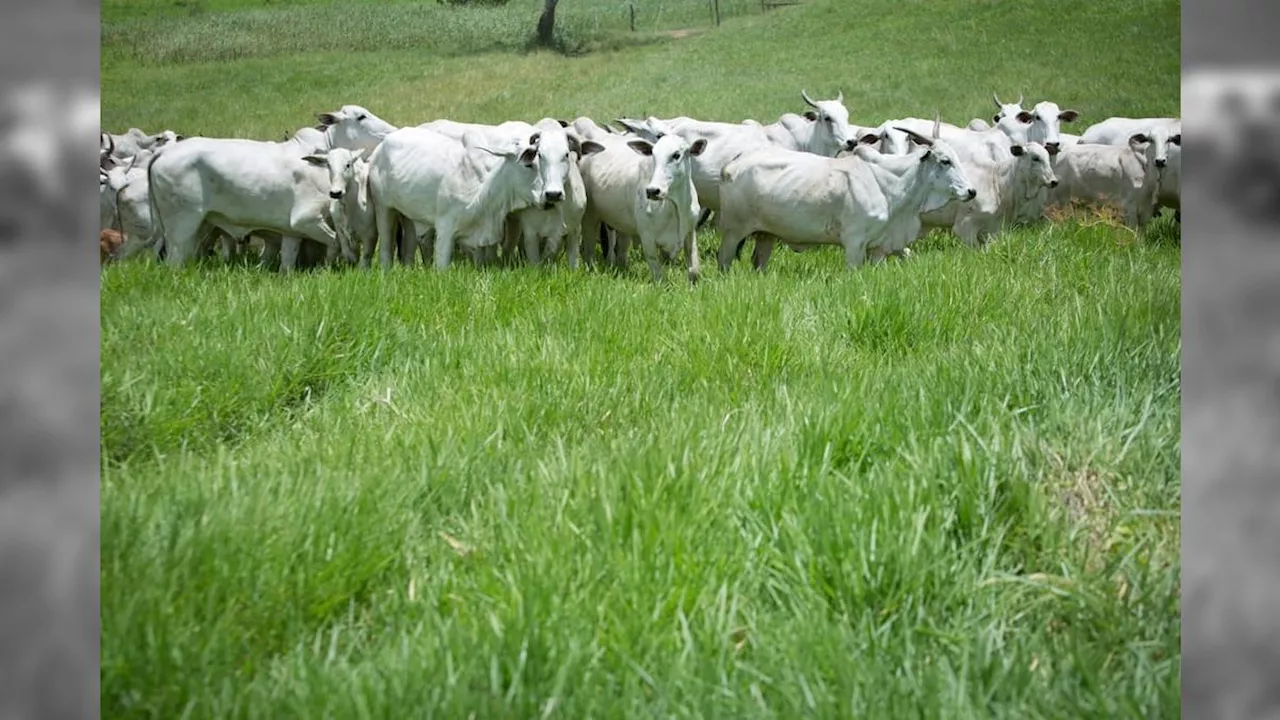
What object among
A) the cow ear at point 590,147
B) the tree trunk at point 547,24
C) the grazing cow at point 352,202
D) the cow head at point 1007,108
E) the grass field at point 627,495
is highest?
the tree trunk at point 547,24

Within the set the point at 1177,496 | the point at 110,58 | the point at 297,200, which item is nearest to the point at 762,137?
the point at 297,200

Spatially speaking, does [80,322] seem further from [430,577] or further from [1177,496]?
[1177,496]

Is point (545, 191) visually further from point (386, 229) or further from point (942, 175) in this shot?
point (942, 175)

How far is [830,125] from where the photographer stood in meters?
10.2

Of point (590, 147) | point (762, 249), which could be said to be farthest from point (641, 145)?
point (762, 249)

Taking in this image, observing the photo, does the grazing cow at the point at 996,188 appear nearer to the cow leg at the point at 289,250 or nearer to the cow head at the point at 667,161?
the cow head at the point at 667,161

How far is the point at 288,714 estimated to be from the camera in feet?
5.93

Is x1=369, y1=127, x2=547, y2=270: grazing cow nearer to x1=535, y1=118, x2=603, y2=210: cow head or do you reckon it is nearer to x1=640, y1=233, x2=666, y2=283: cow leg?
x1=535, y1=118, x2=603, y2=210: cow head

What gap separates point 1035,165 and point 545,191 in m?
4.63

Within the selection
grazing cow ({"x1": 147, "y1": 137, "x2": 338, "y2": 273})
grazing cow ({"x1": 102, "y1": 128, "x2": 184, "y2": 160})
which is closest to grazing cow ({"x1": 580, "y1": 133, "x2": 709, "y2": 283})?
grazing cow ({"x1": 147, "y1": 137, "x2": 338, "y2": 273})

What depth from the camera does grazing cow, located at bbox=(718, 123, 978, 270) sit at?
784 cm

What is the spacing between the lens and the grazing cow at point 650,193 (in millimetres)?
7211

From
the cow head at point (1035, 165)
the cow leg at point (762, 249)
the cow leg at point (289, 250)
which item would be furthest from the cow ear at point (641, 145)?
the cow head at point (1035, 165)

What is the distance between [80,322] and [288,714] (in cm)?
114
